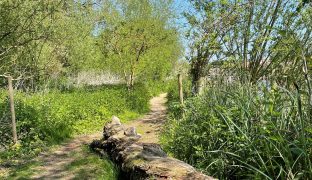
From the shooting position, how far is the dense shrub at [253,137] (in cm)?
405

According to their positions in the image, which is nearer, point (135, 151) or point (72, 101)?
point (135, 151)

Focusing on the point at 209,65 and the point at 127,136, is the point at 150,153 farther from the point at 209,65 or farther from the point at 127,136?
the point at 209,65

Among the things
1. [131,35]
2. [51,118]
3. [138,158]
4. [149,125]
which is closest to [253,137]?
[138,158]

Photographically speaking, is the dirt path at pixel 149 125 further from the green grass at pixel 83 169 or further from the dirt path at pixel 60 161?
the green grass at pixel 83 169

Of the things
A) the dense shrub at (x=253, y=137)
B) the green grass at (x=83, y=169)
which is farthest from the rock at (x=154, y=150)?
the green grass at (x=83, y=169)

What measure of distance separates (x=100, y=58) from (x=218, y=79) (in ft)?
54.5

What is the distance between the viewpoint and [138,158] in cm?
613

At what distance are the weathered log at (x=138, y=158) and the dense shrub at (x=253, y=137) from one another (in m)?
0.42

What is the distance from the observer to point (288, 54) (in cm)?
1249

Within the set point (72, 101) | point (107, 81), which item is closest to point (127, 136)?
point (72, 101)

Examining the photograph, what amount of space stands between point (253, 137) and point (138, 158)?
2.09 meters

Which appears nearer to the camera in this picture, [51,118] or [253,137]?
[253,137]

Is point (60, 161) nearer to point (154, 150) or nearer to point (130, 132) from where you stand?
point (130, 132)

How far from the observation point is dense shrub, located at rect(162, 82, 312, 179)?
405 cm
